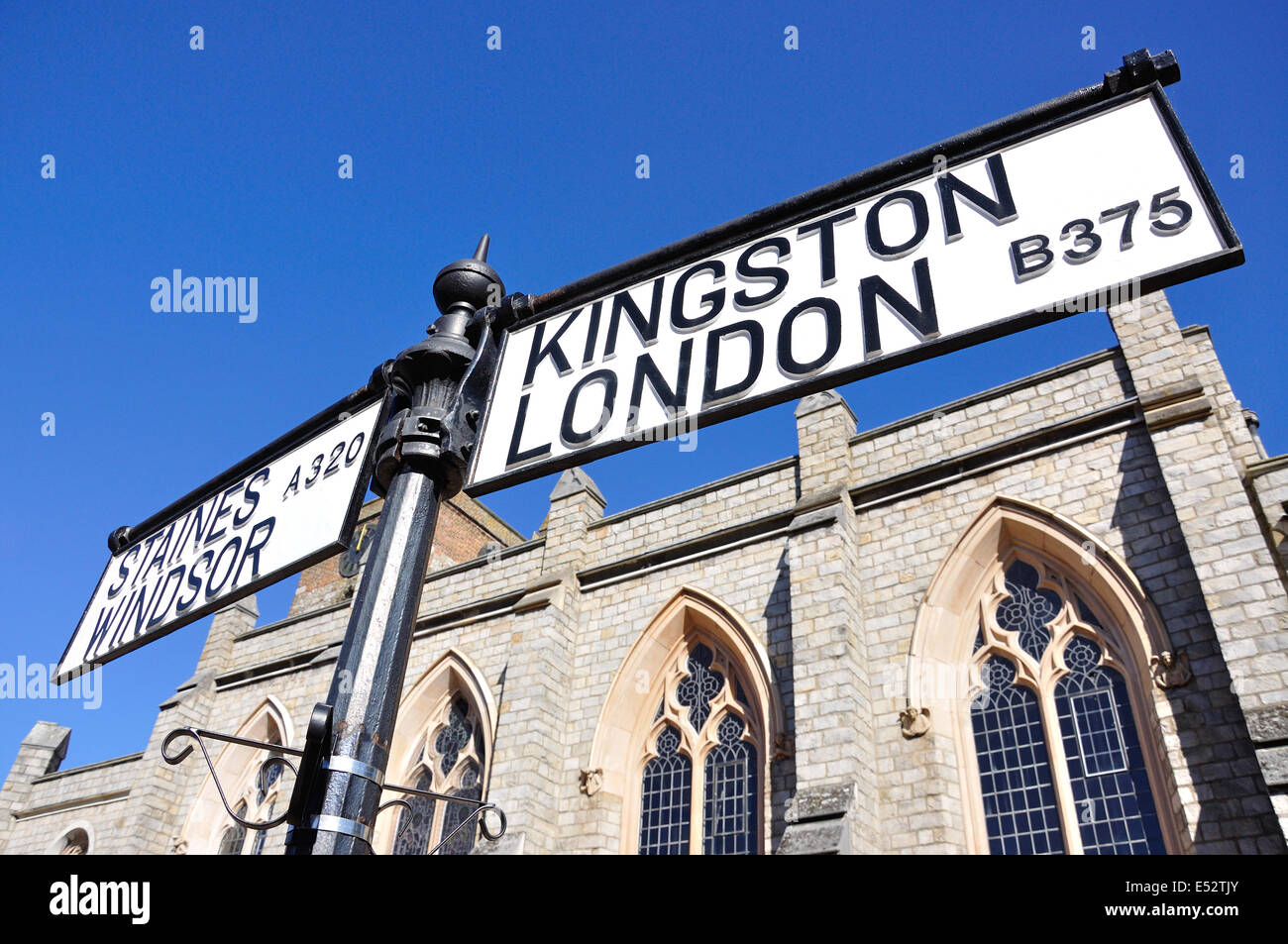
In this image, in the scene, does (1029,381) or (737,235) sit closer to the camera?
(737,235)

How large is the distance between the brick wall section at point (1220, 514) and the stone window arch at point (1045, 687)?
828mm

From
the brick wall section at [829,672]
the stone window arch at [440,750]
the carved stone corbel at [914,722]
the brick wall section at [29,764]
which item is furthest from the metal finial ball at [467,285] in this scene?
the brick wall section at [29,764]

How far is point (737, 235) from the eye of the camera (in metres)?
2.38

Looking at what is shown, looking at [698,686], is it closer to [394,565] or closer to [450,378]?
[450,378]

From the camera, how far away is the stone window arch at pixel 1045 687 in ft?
29.0

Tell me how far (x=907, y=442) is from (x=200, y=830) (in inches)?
583

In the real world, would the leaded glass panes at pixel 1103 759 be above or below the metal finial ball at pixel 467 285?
above

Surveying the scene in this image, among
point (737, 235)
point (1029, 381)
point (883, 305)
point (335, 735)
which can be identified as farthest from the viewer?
point (1029, 381)

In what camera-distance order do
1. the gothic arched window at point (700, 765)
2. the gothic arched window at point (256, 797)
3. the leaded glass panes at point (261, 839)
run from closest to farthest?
the gothic arched window at point (700, 765) → the leaded glass panes at point (261, 839) → the gothic arched window at point (256, 797)

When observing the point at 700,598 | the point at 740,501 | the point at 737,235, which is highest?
the point at 740,501

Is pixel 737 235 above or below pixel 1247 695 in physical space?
below

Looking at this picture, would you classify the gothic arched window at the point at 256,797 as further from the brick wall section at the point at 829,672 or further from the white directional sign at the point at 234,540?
the white directional sign at the point at 234,540
